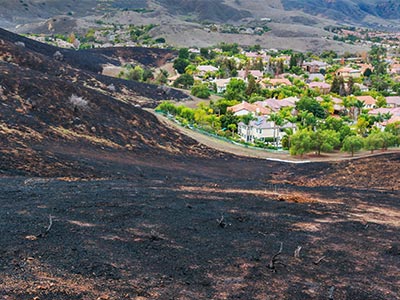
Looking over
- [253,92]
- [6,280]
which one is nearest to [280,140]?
[253,92]

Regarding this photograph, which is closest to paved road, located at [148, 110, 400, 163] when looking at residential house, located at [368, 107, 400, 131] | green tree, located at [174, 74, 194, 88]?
residential house, located at [368, 107, 400, 131]

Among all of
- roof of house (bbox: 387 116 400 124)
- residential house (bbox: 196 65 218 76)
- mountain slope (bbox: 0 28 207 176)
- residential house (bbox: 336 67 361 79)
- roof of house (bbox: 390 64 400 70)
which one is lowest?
roof of house (bbox: 387 116 400 124)

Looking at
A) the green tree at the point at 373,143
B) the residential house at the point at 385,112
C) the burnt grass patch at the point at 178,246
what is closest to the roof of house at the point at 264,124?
the green tree at the point at 373,143

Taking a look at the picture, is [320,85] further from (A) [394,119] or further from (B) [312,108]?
(A) [394,119]

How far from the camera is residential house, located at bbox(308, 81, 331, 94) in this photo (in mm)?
88062

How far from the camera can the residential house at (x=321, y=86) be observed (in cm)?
8806

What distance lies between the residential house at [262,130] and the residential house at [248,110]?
536cm

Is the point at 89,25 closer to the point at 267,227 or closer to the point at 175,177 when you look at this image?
the point at 175,177

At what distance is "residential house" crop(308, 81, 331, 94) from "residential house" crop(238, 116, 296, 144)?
108 ft

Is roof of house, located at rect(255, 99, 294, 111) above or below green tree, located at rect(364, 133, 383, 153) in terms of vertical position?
below

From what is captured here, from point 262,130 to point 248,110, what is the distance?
364 inches

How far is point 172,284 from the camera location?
10711mm

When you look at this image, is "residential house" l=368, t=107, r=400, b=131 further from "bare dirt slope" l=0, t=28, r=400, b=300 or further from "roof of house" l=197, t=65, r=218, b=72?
"roof of house" l=197, t=65, r=218, b=72

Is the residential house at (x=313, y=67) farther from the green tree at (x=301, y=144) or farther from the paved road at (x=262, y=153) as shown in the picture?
the green tree at (x=301, y=144)
